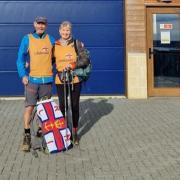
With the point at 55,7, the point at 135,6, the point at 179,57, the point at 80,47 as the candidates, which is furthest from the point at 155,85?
the point at 80,47

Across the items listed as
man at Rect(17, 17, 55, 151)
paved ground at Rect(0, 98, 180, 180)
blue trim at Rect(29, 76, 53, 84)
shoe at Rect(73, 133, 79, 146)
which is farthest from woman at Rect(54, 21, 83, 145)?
paved ground at Rect(0, 98, 180, 180)

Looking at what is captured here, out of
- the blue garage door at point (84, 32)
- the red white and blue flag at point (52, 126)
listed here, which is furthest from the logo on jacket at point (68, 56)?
the blue garage door at point (84, 32)

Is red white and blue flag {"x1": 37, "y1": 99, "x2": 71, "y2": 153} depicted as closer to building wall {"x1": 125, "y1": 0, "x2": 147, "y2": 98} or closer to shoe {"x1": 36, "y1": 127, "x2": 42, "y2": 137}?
shoe {"x1": 36, "y1": 127, "x2": 42, "y2": 137}

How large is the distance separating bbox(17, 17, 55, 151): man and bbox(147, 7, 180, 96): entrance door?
574cm

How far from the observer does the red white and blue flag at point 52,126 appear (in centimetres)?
701

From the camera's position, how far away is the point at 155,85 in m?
12.7

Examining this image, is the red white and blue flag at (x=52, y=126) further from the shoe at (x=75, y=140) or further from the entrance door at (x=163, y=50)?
the entrance door at (x=163, y=50)

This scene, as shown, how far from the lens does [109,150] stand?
7.21 metres

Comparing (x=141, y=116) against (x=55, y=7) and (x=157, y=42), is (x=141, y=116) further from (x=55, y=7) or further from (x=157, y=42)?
(x=55, y=7)

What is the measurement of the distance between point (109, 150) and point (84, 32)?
5.77 meters

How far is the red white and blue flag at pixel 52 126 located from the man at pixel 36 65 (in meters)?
0.20

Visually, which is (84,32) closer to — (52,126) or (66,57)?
(66,57)

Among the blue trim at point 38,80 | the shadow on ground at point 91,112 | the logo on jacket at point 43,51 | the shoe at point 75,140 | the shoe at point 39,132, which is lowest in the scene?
the shadow on ground at point 91,112

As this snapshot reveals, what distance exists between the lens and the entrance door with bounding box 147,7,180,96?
1252 cm
